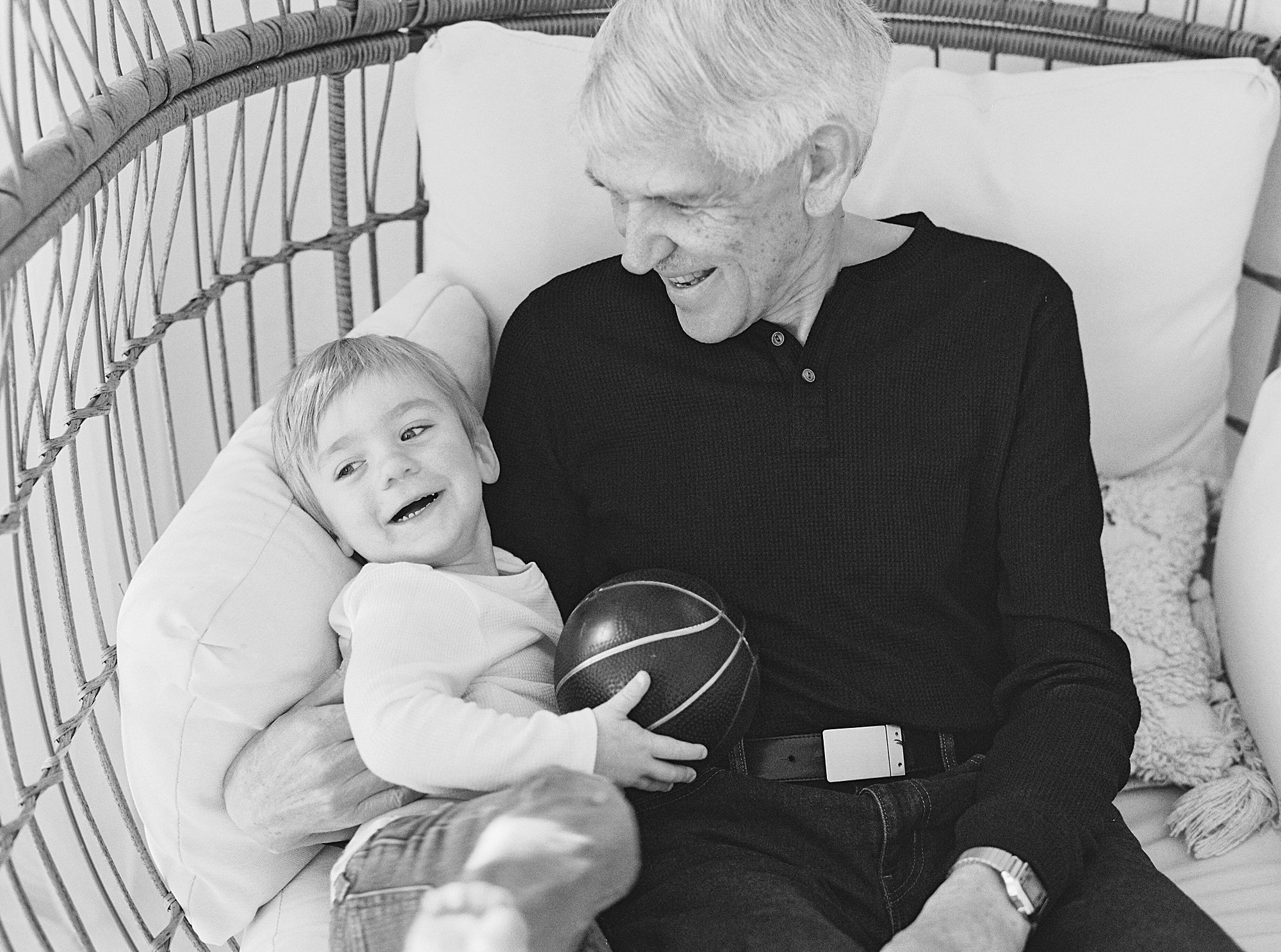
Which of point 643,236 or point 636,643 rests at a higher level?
point 643,236

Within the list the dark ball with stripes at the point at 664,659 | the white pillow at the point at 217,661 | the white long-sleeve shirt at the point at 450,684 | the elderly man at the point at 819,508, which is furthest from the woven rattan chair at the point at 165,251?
the dark ball with stripes at the point at 664,659

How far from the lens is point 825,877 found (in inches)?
56.3

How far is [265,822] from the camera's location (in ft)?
4.47

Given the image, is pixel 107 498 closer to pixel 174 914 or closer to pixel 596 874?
pixel 174 914

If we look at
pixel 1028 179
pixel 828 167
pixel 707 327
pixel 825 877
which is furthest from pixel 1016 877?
pixel 1028 179

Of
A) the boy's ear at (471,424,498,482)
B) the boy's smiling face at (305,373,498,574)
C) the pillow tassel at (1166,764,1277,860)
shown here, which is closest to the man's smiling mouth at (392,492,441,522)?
the boy's smiling face at (305,373,498,574)

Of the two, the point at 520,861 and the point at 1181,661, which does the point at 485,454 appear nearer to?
the point at 520,861

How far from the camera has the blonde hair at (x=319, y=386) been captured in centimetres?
153

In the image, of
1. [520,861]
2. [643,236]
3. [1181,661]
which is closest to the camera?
[520,861]

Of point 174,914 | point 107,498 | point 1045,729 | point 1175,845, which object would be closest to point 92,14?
point 107,498

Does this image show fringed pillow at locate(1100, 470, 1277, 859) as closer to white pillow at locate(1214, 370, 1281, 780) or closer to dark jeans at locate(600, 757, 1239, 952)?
white pillow at locate(1214, 370, 1281, 780)

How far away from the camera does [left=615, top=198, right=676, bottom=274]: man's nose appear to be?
4.97 ft

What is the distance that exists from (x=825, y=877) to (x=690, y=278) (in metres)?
0.68

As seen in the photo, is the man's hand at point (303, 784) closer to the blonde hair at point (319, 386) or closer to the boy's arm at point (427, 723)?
the boy's arm at point (427, 723)
